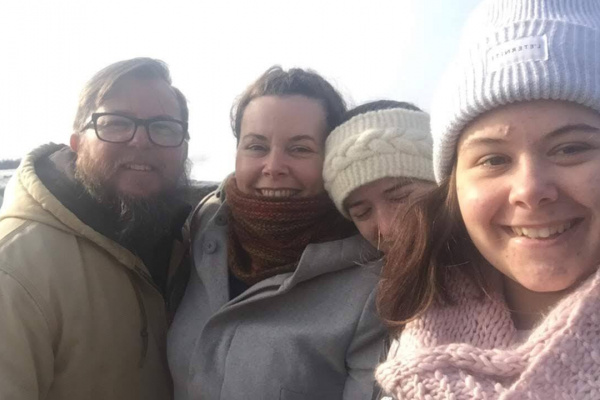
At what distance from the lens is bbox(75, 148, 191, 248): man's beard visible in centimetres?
247

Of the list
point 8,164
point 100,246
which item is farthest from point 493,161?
point 8,164

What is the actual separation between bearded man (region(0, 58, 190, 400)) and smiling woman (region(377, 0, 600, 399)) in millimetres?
1397

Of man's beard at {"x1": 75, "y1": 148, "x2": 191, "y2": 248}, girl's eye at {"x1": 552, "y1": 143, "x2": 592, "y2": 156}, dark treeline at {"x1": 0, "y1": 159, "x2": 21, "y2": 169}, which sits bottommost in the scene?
dark treeline at {"x1": 0, "y1": 159, "x2": 21, "y2": 169}

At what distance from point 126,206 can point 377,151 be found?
1271 millimetres

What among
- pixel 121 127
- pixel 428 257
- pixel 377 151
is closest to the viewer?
pixel 428 257

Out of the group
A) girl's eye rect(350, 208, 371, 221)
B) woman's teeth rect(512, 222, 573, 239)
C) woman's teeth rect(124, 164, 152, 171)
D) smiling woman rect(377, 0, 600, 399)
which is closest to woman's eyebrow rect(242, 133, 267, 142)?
girl's eye rect(350, 208, 371, 221)

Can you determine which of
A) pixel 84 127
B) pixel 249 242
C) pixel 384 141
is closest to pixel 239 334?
pixel 249 242

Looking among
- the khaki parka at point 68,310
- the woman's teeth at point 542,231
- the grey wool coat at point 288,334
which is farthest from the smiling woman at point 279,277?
the woman's teeth at point 542,231

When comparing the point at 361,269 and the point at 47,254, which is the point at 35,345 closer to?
the point at 47,254

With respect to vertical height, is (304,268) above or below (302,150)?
below

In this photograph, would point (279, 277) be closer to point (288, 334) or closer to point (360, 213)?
point (288, 334)

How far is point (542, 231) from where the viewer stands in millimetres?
1300

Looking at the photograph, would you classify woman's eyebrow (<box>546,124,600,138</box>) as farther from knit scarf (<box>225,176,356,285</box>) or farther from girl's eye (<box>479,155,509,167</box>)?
knit scarf (<box>225,176,356,285</box>)

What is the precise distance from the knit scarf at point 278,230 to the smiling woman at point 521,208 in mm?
795
